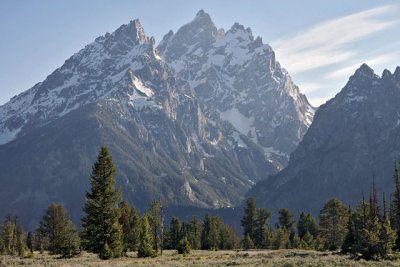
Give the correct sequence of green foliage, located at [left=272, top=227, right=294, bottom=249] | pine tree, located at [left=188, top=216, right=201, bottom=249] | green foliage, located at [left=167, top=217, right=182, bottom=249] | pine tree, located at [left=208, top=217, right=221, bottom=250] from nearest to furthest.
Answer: green foliage, located at [left=272, top=227, right=294, bottom=249]
green foliage, located at [left=167, top=217, right=182, bottom=249]
pine tree, located at [left=208, top=217, right=221, bottom=250]
pine tree, located at [left=188, top=216, right=201, bottom=249]

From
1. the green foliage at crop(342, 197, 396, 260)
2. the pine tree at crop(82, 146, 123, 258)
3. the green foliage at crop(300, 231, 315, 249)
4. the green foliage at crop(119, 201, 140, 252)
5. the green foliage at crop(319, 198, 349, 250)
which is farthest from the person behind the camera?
the green foliage at crop(319, 198, 349, 250)

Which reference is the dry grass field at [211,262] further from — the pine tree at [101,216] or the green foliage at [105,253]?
the pine tree at [101,216]

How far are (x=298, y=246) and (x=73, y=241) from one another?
64559 millimetres

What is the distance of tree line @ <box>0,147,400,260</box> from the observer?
7419cm

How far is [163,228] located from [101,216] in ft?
183

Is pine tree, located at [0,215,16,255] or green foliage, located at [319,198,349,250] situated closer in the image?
green foliage, located at [319,198,349,250]

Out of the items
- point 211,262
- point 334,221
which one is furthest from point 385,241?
point 334,221

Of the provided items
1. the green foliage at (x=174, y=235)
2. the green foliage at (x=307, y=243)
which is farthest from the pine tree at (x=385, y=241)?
the green foliage at (x=174, y=235)

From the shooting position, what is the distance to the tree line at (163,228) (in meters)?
74.2

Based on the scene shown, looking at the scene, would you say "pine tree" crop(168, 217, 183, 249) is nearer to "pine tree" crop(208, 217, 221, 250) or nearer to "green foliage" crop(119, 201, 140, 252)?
"pine tree" crop(208, 217, 221, 250)

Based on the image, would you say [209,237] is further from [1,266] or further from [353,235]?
[1,266]

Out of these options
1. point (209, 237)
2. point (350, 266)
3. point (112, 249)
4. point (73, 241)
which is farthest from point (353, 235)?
point (209, 237)

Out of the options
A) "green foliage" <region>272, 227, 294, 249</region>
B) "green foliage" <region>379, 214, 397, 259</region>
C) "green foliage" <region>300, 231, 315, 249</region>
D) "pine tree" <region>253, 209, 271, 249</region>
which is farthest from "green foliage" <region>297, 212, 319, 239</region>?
"green foliage" <region>379, 214, 397, 259</region>

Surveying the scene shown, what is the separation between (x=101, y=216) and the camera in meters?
76.4
